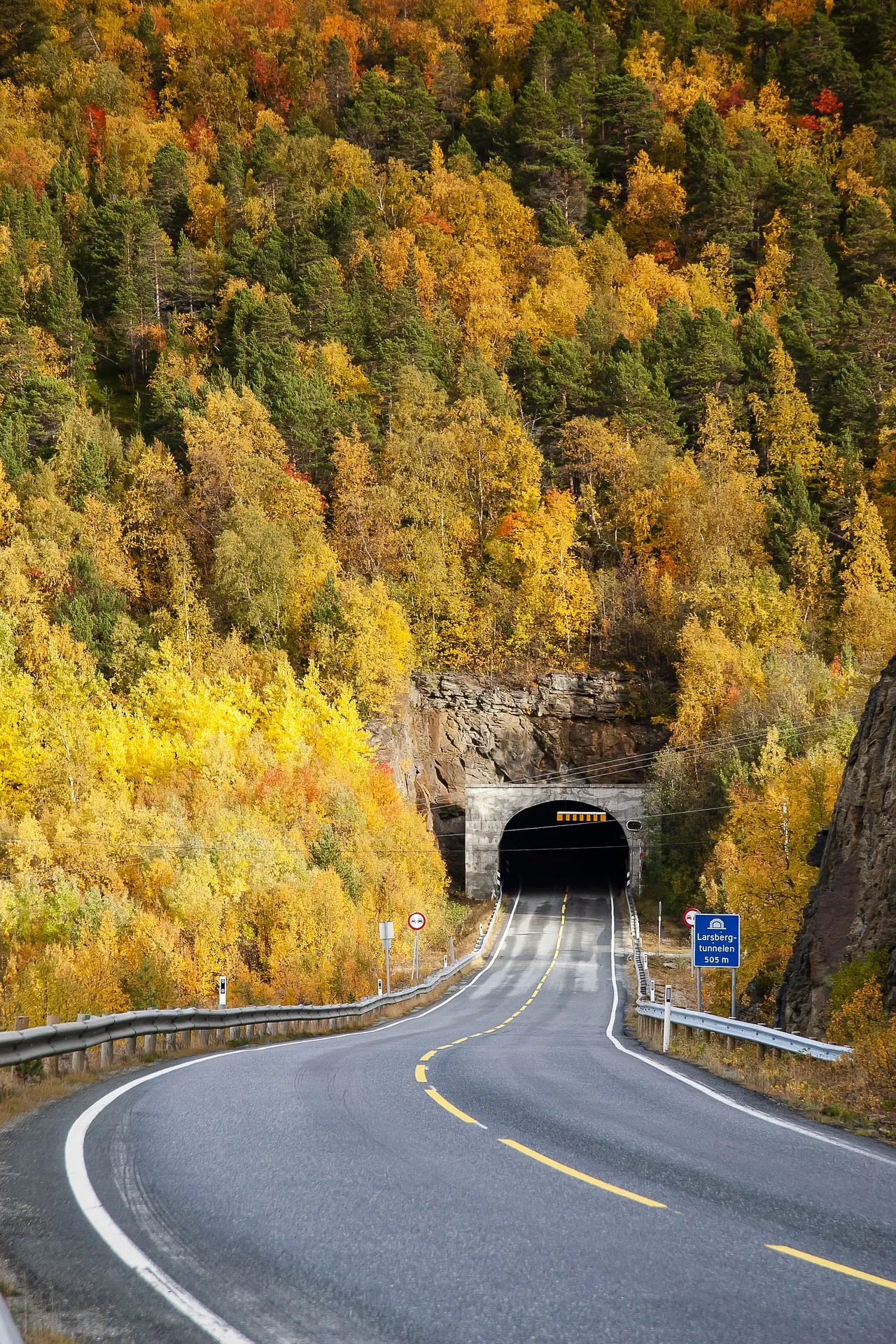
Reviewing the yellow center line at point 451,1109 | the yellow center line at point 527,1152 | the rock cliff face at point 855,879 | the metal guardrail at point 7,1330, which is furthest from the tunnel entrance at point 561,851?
the metal guardrail at point 7,1330

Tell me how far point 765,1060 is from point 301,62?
142341mm

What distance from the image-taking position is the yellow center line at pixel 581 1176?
276 inches

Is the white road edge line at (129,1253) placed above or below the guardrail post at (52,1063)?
above

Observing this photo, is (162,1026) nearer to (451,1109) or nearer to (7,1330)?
(451,1109)

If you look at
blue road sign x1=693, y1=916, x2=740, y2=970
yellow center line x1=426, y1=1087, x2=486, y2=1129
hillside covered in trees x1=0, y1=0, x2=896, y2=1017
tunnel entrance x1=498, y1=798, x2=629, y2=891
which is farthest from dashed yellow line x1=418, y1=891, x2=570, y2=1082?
hillside covered in trees x1=0, y1=0, x2=896, y2=1017

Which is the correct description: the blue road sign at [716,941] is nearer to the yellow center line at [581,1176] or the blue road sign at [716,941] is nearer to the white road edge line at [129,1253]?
the yellow center line at [581,1176]

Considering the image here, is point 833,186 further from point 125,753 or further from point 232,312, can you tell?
point 125,753

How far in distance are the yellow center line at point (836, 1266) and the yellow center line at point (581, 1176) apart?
93 centimetres

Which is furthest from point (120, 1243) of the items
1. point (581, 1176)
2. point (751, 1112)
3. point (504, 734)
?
point (504, 734)

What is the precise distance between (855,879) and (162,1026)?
13905mm

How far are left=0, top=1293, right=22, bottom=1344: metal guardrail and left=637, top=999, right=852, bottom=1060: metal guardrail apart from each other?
1149 cm

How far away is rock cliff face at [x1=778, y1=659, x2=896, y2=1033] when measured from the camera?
19625mm

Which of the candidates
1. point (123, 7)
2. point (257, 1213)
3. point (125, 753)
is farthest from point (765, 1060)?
point (123, 7)

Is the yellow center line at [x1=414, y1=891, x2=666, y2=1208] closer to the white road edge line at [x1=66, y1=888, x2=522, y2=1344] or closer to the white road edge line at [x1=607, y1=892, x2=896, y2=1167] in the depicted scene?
the white road edge line at [x1=66, y1=888, x2=522, y2=1344]
